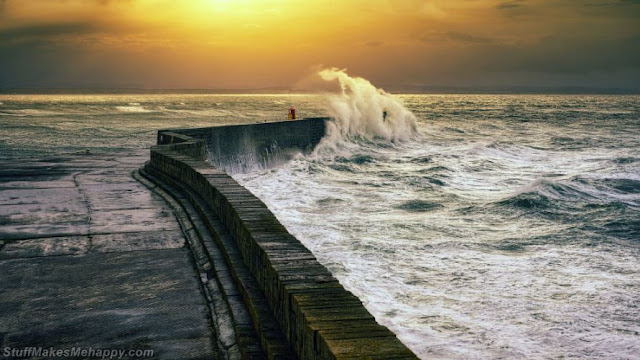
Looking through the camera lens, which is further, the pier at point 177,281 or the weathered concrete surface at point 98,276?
the weathered concrete surface at point 98,276

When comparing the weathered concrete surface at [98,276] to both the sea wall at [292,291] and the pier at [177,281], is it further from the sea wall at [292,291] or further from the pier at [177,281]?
the sea wall at [292,291]

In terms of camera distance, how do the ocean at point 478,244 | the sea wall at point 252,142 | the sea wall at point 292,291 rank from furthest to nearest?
the sea wall at point 252,142, the ocean at point 478,244, the sea wall at point 292,291

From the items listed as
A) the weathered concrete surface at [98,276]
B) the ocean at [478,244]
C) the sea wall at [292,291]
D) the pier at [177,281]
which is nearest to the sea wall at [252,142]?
the ocean at [478,244]

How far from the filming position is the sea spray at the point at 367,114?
41.0 meters

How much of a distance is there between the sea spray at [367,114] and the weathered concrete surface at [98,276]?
97.2 ft

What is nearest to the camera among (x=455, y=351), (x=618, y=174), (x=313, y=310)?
(x=313, y=310)

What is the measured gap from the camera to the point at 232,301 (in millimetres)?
4660

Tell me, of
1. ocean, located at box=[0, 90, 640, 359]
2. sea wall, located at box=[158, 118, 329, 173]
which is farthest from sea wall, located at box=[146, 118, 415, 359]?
sea wall, located at box=[158, 118, 329, 173]

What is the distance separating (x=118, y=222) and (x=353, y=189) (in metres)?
12.4

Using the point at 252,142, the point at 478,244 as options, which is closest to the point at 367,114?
the point at 252,142

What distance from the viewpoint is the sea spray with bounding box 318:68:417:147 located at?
135 ft

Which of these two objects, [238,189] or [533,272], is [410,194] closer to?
[533,272]

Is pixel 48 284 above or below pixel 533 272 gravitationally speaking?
above

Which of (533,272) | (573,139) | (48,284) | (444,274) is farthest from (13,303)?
(573,139)
